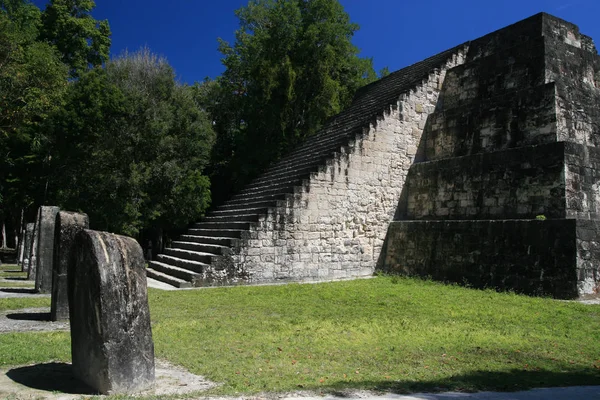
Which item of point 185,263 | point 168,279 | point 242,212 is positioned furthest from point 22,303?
point 242,212

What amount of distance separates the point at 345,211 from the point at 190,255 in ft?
15.9

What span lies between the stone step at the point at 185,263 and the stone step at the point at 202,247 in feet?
1.62

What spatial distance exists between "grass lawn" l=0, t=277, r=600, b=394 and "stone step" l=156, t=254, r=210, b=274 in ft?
6.54

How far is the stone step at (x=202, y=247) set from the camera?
12.6 metres

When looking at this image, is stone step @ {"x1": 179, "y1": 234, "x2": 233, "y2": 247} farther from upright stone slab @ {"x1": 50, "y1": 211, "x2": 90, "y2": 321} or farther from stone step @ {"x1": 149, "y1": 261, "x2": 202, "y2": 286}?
upright stone slab @ {"x1": 50, "y1": 211, "x2": 90, "y2": 321}

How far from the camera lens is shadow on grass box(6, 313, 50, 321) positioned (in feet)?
25.8

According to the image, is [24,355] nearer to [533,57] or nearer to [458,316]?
[458,316]

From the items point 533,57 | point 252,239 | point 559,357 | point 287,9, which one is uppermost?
point 287,9

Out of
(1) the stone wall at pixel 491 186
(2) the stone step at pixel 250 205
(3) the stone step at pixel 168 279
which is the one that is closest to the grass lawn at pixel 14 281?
(3) the stone step at pixel 168 279

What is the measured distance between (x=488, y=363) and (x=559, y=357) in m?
1.09

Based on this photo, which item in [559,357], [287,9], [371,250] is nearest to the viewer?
[559,357]

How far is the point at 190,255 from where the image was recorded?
45.3 ft

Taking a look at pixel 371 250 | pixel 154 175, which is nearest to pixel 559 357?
pixel 371 250

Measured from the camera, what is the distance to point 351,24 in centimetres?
2483
